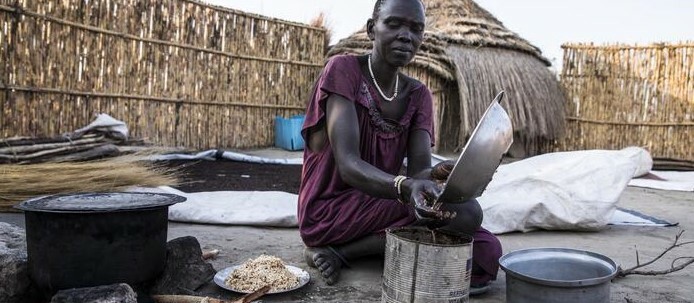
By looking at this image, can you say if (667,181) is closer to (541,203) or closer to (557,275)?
(541,203)

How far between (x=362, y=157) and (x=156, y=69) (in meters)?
5.79

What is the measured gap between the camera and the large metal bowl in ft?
4.49

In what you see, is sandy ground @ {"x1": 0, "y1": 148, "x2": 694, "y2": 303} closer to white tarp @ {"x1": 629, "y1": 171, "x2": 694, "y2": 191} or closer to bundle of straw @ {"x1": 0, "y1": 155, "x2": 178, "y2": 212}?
bundle of straw @ {"x1": 0, "y1": 155, "x2": 178, "y2": 212}

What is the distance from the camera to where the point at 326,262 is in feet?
7.06

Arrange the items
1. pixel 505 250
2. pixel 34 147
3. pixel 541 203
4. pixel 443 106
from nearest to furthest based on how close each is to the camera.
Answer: pixel 505 250 → pixel 541 203 → pixel 34 147 → pixel 443 106

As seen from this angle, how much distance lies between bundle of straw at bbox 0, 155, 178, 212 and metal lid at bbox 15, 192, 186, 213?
159 centimetres

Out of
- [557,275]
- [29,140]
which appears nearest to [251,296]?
[557,275]

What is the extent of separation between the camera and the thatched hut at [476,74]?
8.11m

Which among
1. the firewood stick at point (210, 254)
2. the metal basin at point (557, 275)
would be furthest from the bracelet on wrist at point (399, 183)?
the firewood stick at point (210, 254)

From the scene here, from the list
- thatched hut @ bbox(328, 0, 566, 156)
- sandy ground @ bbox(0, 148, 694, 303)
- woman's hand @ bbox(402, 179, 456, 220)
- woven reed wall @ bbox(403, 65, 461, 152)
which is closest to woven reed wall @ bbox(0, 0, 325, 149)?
thatched hut @ bbox(328, 0, 566, 156)

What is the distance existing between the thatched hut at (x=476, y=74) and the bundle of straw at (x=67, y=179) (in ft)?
17.2

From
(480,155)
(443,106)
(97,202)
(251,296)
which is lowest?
(251,296)

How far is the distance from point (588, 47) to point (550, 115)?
142cm

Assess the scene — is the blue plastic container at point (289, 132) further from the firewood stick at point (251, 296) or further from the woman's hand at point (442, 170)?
the firewood stick at point (251, 296)
